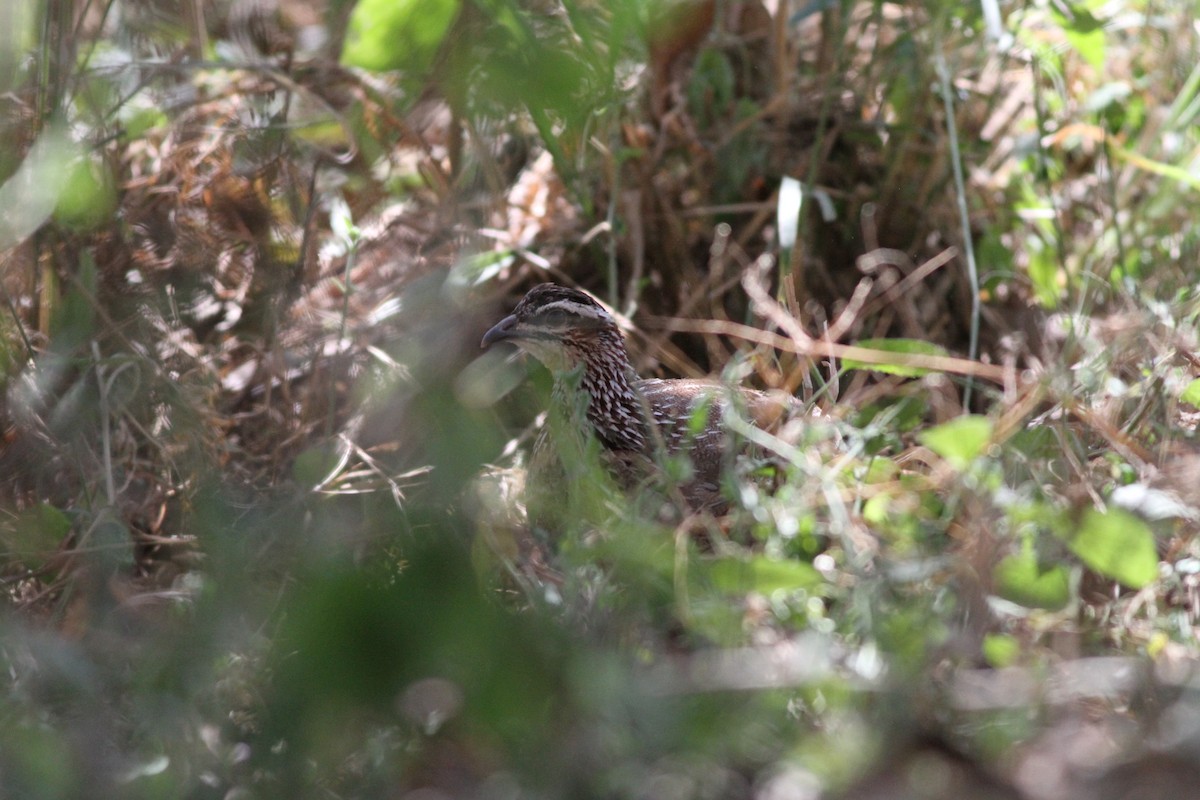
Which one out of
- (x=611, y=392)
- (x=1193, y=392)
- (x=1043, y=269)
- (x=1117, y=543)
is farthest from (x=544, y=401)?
(x=1043, y=269)

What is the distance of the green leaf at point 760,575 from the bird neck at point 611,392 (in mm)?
2163

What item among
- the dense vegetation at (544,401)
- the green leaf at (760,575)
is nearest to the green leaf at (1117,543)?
the dense vegetation at (544,401)

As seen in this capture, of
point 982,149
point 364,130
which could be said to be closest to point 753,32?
point 982,149

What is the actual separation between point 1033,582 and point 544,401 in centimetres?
151

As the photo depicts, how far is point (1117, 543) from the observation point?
2.25 m

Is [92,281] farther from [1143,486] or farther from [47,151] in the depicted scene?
[1143,486]

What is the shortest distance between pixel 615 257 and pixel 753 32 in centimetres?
140

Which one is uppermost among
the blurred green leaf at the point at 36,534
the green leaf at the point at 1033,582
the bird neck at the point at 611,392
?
the green leaf at the point at 1033,582

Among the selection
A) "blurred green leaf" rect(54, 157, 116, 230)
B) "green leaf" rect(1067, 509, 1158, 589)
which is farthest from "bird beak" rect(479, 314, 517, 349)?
"green leaf" rect(1067, 509, 1158, 589)

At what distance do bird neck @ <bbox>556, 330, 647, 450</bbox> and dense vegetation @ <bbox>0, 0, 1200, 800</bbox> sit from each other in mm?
334

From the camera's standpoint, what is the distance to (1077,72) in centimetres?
531

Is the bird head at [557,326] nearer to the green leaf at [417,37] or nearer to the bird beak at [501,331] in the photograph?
the bird beak at [501,331]

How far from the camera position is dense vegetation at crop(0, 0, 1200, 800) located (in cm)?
180

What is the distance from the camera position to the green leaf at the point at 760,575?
7.29 ft
